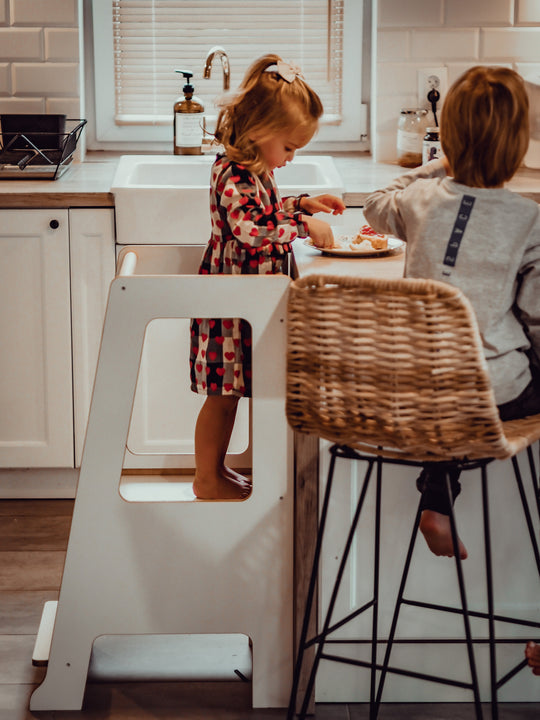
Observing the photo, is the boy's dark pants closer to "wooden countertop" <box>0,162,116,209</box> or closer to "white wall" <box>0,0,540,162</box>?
"wooden countertop" <box>0,162,116,209</box>

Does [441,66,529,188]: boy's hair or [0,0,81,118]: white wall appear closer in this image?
[441,66,529,188]: boy's hair

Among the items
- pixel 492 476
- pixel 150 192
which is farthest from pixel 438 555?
pixel 150 192

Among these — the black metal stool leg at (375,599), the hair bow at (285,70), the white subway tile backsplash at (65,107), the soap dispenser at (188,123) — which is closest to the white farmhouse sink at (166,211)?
the soap dispenser at (188,123)

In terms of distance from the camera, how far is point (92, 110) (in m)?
3.71

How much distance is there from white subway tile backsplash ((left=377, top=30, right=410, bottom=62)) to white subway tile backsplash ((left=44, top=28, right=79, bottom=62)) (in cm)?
100

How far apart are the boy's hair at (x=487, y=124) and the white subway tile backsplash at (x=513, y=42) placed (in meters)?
1.88

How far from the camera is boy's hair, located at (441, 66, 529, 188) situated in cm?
170

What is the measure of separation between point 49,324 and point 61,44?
1011mm

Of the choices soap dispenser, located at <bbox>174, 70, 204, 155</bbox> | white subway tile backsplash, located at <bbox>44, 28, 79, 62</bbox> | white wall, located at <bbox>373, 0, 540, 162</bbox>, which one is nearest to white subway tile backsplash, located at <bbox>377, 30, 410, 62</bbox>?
white wall, located at <bbox>373, 0, 540, 162</bbox>

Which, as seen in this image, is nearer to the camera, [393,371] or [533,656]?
[393,371]

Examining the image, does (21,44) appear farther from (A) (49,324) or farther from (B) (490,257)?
(B) (490,257)

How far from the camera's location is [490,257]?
1718mm

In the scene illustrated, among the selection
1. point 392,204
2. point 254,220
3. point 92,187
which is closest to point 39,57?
point 92,187

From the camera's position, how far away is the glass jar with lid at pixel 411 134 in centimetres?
345
